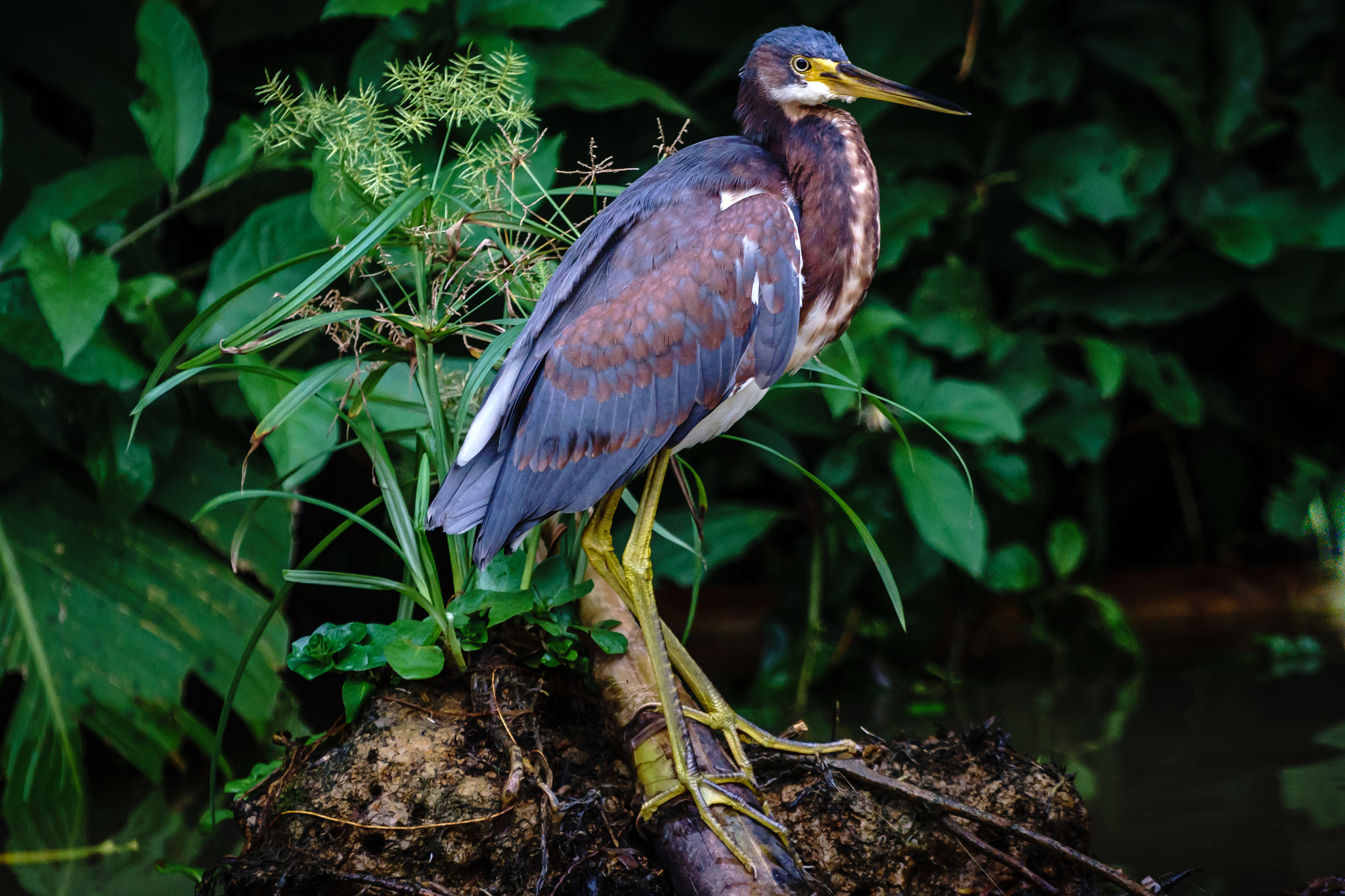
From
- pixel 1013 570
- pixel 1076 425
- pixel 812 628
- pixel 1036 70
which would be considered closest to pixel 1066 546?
pixel 1013 570

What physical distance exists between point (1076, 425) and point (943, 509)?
0.71 m

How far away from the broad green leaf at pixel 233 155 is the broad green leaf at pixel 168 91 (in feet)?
0.15

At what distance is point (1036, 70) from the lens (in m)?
3.03

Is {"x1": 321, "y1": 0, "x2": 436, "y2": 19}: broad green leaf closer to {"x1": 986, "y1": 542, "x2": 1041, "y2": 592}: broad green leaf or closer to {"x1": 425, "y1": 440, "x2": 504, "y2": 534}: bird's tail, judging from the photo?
{"x1": 425, "y1": 440, "x2": 504, "y2": 534}: bird's tail

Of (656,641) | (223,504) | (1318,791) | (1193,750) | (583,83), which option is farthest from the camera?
(583,83)

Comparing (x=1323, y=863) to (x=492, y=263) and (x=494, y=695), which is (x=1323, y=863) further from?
(x=492, y=263)

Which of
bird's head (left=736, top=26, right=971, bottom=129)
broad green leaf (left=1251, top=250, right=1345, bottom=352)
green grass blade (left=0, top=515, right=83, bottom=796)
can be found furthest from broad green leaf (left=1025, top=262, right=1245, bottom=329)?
green grass blade (left=0, top=515, right=83, bottom=796)

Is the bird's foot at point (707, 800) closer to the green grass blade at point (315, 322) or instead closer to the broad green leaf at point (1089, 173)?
the green grass blade at point (315, 322)

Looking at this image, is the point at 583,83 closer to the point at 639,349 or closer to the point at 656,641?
the point at 639,349

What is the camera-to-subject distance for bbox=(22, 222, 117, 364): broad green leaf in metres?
Result: 1.98

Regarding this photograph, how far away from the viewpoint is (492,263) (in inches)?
65.9

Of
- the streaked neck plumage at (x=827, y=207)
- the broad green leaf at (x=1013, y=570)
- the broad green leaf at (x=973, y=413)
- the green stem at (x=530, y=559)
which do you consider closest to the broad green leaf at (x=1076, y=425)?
the broad green leaf at (x=1013, y=570)

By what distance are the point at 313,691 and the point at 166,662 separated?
2.78 feet

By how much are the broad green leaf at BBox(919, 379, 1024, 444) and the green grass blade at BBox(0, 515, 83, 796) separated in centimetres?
202
